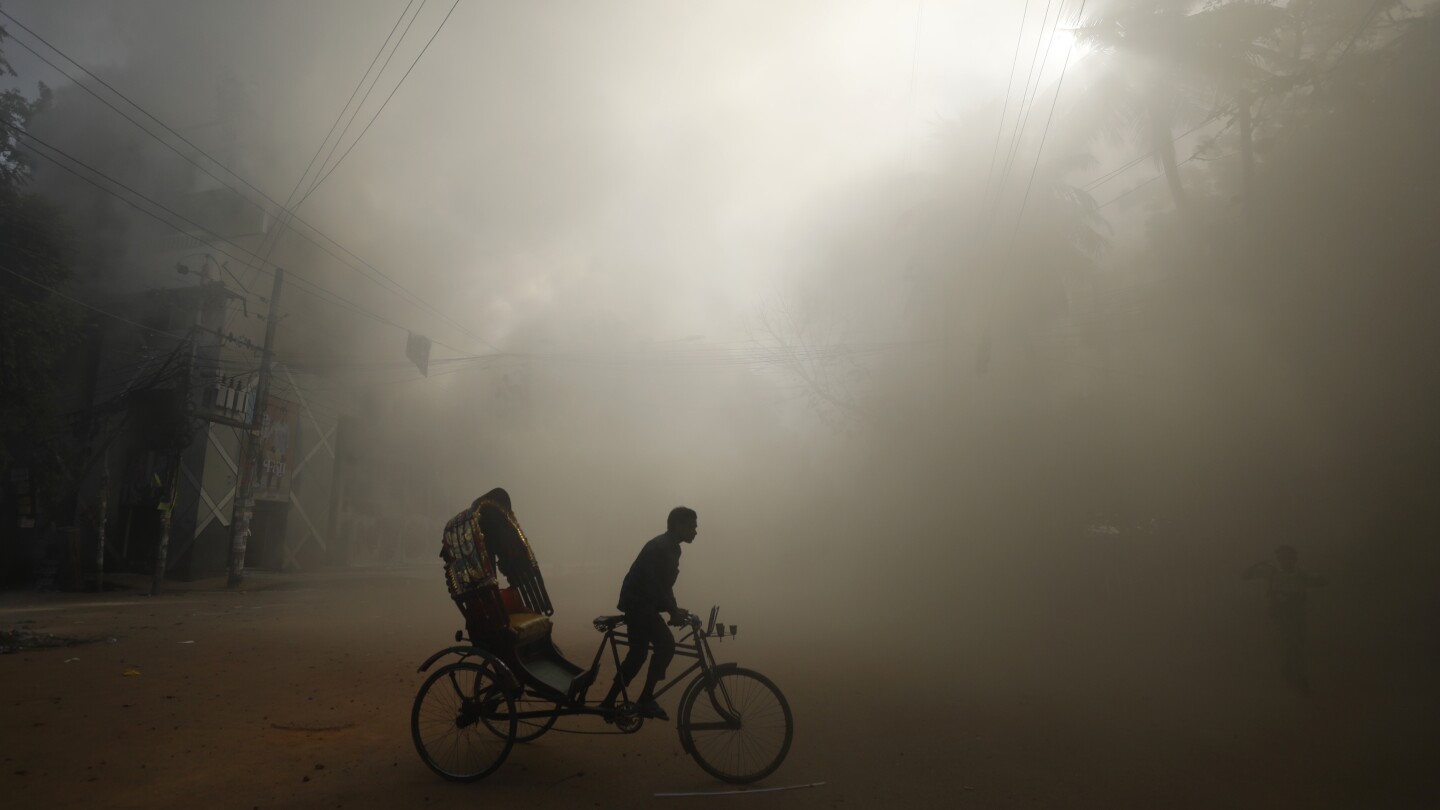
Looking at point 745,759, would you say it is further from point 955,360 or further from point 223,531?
point 223,531

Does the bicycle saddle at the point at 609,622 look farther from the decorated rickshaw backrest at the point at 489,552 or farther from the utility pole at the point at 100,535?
the utility pole at the point at 100,535

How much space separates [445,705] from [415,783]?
0.46 metres

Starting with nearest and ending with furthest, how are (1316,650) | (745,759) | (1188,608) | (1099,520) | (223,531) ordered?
(745,759)
(1316,650)
(1188,608)
(1099,520)
(223,531)

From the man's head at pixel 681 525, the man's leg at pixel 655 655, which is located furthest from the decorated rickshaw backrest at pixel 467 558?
the man's head at pixel 681 525

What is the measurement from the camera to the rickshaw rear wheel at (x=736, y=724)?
14.4 ft

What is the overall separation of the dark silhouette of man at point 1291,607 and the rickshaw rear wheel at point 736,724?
685 centimetres

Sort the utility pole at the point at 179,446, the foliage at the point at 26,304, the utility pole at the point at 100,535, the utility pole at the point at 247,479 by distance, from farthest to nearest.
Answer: the utility pole at the point at 247,479
the utility pole at the point at 179,446
the utility pole at the point at 100,535
the foliage at the point at 26,304

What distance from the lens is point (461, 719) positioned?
4.47 m

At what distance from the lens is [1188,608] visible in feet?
41.9

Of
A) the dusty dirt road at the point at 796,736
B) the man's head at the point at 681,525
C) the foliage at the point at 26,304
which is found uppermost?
the foliage at the point at 26,304

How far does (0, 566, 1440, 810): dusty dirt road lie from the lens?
426 cm

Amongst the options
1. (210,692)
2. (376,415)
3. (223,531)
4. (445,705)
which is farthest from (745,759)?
(376,415)

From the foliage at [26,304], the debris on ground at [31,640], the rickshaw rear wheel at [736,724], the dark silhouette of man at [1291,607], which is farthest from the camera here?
the foliage at [26,304]

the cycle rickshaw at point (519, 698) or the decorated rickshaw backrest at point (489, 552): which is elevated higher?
the decorated rickshaw backrest at point (489, 552)
